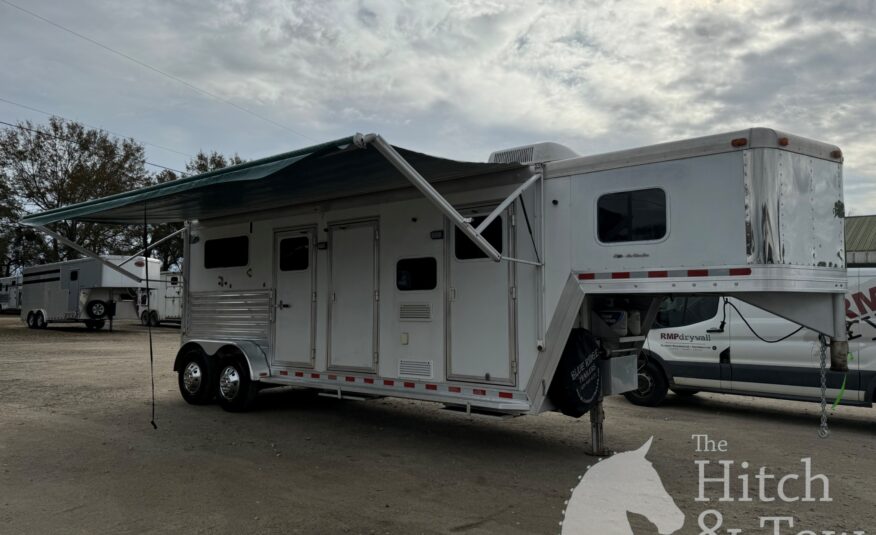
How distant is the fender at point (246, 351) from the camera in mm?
8117

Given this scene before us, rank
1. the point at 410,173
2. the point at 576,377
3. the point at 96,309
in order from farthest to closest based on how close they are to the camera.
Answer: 1. the point at 96,309
2. the point at 576,377
3. the point at 410,173

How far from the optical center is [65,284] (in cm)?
2500

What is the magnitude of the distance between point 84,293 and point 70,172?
9.26 m

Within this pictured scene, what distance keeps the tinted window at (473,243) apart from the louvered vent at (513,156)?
0.57 m

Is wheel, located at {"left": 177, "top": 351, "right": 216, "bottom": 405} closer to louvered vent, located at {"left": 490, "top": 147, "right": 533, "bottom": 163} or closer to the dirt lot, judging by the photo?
the dirt lot

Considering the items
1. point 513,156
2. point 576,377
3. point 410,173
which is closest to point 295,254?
point 513,156

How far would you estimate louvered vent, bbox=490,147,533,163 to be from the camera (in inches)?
241

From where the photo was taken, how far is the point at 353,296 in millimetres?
7391

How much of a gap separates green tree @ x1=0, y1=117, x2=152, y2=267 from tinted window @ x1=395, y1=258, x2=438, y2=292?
27.1 meters

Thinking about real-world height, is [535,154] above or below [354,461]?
above

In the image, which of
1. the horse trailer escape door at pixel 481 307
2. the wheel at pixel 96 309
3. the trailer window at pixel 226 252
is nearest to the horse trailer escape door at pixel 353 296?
the horse trailer escape door at pixel 481 307

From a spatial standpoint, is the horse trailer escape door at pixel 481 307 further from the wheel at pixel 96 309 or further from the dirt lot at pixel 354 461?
the wheel at pixel 96 309

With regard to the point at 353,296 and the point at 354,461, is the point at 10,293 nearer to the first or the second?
the point at 353,296

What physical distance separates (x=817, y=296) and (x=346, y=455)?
447 centimetres
